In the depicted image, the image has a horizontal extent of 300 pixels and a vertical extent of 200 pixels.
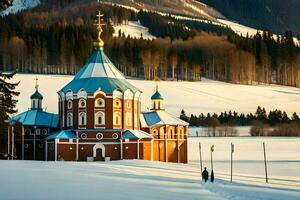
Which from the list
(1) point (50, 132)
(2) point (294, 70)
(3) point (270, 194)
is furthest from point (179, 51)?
(3) point (270, 194)

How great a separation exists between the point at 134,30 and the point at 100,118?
110445mm

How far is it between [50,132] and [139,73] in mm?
62720

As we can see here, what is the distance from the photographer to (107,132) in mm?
64375

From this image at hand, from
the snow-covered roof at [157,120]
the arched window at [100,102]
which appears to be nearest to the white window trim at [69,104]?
the arched window at [100,102]

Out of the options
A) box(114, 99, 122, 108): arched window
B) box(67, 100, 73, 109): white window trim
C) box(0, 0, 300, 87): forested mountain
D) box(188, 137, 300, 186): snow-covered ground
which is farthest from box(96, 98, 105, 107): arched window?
box(0, 0, 300, 87): forested mountain

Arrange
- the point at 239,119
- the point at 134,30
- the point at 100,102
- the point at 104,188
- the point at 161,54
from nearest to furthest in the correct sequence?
the point at 104,188
the point at 100,102
the point at 239,119
the point at 161,54
the point at 134,30

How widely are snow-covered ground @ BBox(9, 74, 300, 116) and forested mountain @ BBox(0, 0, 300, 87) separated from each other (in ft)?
29.3

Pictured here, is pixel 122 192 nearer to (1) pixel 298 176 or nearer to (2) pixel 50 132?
(1) pixel 298 176

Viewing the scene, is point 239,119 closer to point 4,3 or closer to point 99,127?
point 99,127

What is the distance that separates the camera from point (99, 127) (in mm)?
64562

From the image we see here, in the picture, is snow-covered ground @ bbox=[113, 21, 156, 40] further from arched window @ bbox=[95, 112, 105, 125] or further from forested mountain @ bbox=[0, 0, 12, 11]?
forested mountain @ bbox=[0, 0, 12, 11]

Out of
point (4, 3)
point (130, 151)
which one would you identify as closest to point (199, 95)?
point (130, 151)

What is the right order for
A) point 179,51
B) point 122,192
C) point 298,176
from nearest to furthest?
point 122,192 → point 298,176 → point 179,51

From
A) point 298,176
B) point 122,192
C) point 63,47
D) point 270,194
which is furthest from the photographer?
point 63,47
